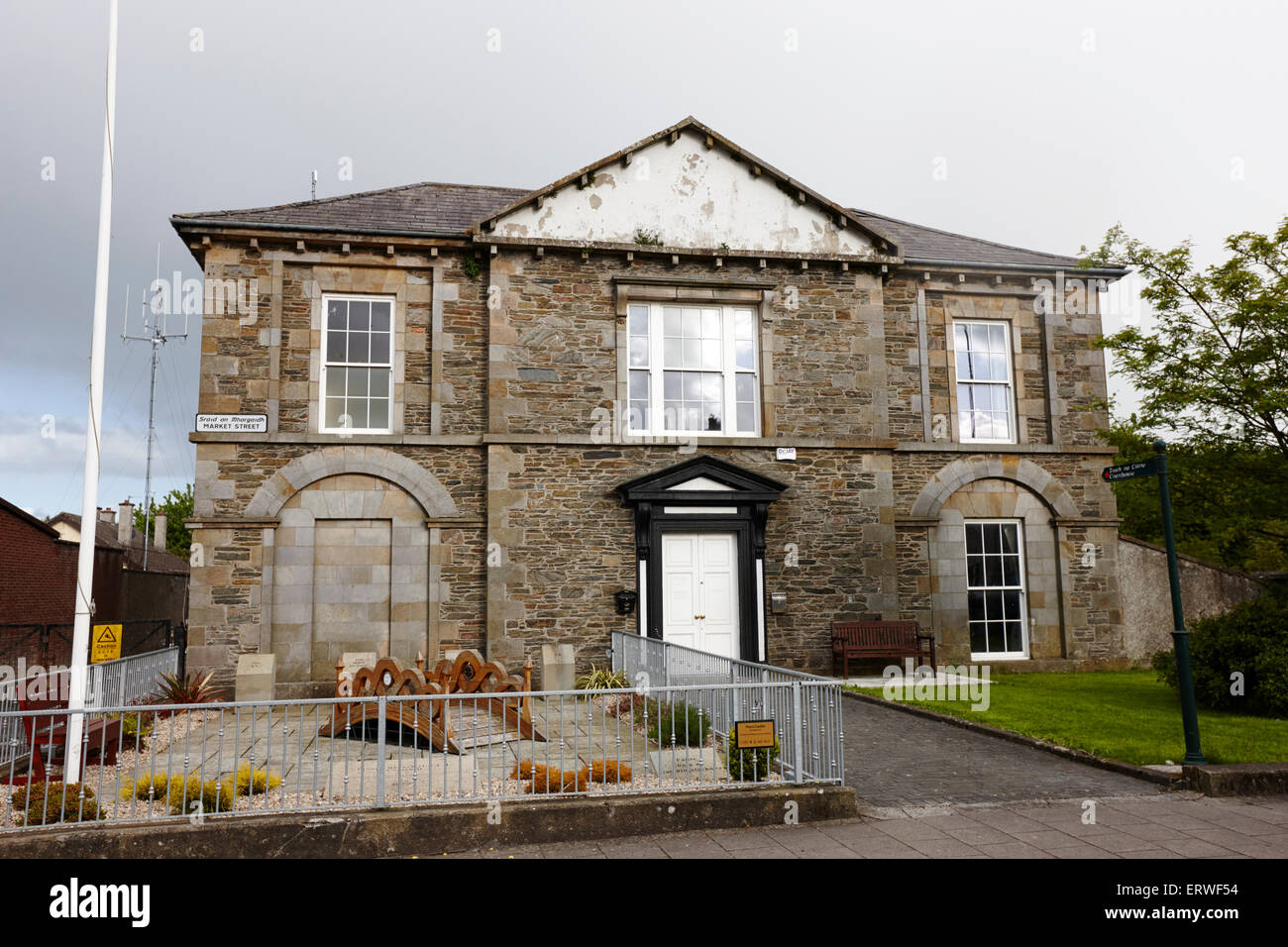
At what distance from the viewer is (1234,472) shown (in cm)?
1229

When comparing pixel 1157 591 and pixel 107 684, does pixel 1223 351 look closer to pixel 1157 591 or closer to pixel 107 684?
pixel 1157 591

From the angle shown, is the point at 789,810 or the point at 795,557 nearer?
the point at 789,810

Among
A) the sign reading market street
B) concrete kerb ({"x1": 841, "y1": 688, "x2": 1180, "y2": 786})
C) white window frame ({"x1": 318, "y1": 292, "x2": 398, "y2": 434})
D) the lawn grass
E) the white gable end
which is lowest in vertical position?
concrete kerb ({"x1": 841, "y1": 688, "x2": 1180, "y2": 786})

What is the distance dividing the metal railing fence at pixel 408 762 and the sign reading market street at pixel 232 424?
583 centimetres

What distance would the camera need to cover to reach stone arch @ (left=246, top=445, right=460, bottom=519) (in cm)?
1438

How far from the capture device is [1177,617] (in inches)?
354

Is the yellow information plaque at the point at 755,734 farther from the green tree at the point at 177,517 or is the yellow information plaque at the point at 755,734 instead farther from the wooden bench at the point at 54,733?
the green tree at the point at 177,517

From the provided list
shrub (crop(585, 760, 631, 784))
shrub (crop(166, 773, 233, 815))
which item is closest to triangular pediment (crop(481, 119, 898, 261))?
shrub (crop(585, 760, 631, 784))

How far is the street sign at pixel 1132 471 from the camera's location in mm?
8969

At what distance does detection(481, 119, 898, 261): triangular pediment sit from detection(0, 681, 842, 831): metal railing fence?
8.96 m

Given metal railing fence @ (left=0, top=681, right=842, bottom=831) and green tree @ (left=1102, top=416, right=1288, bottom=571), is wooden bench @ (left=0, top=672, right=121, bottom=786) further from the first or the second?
green tree @ (left=1102, top=416, right=1288, bottom=571)
